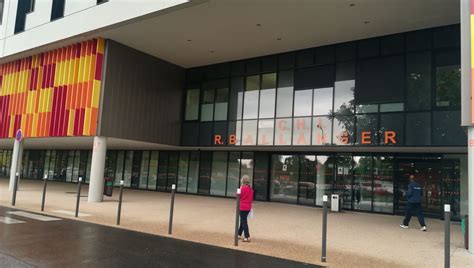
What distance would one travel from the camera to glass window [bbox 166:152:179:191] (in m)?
24.4

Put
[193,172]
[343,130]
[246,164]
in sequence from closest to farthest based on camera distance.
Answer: [343,130] → [246,164] → [193,172]

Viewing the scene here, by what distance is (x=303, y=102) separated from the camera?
18109 millimetres

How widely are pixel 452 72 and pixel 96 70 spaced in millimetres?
15666

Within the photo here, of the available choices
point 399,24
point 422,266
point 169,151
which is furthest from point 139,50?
point 422,266

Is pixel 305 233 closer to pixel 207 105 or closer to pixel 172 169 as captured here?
pixel 207 105

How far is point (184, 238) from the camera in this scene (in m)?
9.09

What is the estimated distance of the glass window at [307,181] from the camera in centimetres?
1884

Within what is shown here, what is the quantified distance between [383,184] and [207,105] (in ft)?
34.4

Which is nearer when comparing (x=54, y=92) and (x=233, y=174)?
(x=54, y=92)

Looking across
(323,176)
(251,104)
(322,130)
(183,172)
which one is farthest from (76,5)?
(323,176)

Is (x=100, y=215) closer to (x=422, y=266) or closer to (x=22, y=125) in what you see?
(x=422, y=266)

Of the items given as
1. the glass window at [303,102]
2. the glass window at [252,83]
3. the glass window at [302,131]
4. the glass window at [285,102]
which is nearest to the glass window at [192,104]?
the glass window at [252,83]

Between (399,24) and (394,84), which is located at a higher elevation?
(399,24)

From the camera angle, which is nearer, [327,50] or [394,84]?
[394,84]
